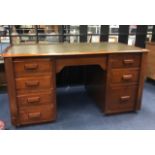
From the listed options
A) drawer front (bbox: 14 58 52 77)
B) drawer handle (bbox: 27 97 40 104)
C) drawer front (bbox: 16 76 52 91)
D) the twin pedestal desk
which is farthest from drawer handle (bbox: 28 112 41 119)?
drawer front (bbox: 14 58 52 77)

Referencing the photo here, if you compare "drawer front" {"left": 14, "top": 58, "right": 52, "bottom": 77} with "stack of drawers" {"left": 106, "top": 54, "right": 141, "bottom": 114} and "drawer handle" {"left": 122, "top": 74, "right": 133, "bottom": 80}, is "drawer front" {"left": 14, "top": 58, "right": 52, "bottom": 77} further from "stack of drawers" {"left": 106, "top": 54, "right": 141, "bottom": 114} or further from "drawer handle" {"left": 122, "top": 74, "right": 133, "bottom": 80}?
"drawer handle" {"left": 122, "top": 74, "right": 133, "bottom": 80}

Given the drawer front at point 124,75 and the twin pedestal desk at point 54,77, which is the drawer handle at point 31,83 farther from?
the drawer front at point 124,75

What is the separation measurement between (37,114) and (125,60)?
942 mm

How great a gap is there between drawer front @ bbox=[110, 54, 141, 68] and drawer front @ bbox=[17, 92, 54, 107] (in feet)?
2.10

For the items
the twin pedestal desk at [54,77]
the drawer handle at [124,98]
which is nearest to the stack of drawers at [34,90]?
the twin pedestal desk at [54,77]

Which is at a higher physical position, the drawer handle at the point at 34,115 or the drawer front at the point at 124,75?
the drawer front at the point at 124,75

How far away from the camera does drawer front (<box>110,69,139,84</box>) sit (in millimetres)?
1725

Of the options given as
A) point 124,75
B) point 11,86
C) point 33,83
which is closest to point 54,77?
point 33,83

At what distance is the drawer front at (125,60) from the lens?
5.48 ft

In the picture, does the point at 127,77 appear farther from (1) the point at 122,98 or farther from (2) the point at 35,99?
(2) the point at 35,99

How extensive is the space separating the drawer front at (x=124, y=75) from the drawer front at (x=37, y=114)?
639 millimetres
